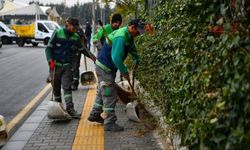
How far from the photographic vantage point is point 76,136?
7.70 metres

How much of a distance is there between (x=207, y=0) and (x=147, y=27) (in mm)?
3978

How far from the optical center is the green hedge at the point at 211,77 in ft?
10.5

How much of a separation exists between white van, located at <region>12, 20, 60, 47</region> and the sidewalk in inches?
1134

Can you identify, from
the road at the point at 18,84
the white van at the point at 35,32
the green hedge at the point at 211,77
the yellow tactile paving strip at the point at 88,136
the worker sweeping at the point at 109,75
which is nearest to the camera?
the green hedge at the point at 211,77

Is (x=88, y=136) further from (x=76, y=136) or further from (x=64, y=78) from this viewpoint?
(x=64, y=78)

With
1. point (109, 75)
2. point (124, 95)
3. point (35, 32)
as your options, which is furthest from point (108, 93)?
point (35, 32)

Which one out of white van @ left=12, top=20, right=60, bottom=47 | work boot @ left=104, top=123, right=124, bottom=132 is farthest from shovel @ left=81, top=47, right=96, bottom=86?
white van @ left=12, top=20, right=60, bottom=47

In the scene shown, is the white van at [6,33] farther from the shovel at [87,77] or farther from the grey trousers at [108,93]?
the grey trousers at [108,93]

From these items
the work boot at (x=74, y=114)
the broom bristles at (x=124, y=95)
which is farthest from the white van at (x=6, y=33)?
the work boot at (x=74, y=114)

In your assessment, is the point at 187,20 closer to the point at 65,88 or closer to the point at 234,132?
the point at 234,132

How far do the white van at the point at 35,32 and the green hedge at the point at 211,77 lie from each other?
32.0m

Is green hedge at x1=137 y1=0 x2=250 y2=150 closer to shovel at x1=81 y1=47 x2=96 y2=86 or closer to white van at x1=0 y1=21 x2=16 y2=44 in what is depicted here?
shovel at x1=81 y1=47 x2=96 y2=86

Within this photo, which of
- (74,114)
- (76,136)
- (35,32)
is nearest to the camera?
(76,136)

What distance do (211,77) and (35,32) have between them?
115 ft
